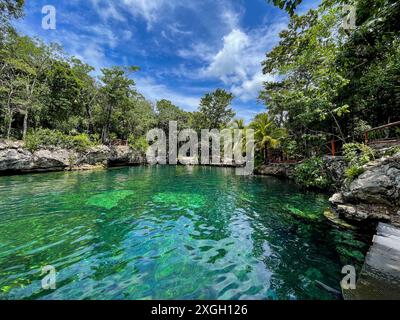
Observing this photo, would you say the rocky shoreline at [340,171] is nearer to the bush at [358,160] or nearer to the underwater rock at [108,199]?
the bush at [358,160]

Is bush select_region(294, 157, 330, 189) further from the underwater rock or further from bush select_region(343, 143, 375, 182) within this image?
the underwater rock

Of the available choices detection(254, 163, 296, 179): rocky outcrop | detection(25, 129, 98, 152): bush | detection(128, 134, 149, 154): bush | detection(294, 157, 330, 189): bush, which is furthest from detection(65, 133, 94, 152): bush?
detection(294, 157, 330, 189): bush

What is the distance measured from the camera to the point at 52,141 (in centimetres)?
2008

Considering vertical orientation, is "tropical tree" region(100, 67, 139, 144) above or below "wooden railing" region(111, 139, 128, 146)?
above

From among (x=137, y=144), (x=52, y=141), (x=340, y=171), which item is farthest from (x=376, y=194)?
(x=137, y=144)

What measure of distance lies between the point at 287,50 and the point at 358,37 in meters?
16.7

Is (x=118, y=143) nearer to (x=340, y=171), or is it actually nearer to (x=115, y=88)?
(x=115, y=88)

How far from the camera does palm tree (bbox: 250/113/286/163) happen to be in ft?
64.1

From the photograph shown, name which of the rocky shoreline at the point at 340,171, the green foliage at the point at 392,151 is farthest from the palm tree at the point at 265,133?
the green foliage at the point at 392,151

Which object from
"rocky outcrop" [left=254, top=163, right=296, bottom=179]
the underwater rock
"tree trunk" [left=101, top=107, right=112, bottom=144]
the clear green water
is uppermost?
"tree trunk" [left=101, top=107, right=112, bottom=144]

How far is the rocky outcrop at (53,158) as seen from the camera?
54.1 feet

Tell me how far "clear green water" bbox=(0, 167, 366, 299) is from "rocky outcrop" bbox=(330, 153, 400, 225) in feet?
2.71

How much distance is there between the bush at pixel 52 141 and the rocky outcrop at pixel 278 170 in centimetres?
2164
